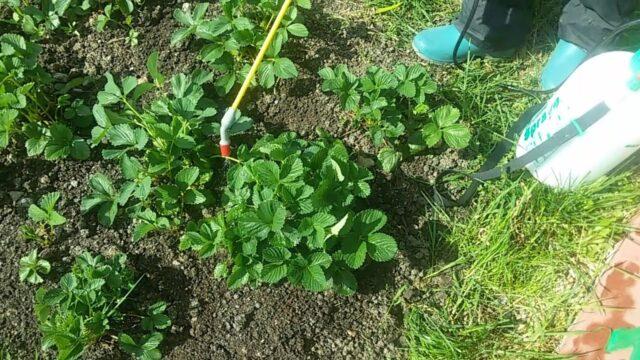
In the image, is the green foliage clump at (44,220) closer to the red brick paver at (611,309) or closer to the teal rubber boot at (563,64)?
the red brick paver at (611,309)

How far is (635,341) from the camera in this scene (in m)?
1.38

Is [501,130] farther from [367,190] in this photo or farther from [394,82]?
[367,190]

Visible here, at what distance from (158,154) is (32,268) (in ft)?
1.58

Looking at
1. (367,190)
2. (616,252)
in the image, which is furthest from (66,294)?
(616,252)

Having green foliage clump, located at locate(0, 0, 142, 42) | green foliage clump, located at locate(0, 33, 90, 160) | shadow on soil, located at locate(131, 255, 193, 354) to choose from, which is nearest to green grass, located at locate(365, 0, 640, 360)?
shadow on soil, located at locate(131, 255, 193, 354)

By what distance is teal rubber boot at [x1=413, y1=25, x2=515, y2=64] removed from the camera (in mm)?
2102

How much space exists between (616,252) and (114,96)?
1632mm

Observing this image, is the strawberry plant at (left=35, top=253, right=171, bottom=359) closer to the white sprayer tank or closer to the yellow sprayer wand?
the yellow sprayer wand

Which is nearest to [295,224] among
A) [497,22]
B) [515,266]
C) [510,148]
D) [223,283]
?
[223,283]

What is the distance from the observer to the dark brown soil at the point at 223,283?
1640 millimetres

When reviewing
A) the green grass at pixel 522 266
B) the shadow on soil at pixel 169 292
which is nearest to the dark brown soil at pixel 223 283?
the shadow on soil at pixel 169 292

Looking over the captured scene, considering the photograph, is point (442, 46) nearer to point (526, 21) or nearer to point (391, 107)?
point (526, 21)

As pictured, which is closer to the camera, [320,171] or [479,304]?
[320,171]

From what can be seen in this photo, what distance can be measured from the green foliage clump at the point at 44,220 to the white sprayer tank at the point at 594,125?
1.46m
